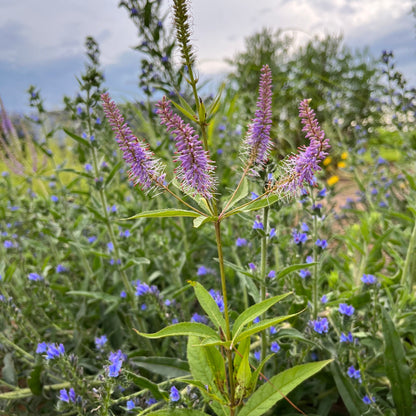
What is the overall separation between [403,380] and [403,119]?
87.2 inches

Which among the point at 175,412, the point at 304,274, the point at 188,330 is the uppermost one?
the point at 188,330

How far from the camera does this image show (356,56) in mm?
8141

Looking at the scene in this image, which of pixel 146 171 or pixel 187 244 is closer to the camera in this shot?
pixel 146 171

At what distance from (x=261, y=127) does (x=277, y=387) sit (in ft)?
2.62

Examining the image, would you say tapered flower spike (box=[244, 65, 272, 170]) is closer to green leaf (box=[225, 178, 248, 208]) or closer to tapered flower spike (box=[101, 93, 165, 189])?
green leaf (box=[225, 178, 248, 208])

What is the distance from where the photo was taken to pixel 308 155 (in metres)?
0.94

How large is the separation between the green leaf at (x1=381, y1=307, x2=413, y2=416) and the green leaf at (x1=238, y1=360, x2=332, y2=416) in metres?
0.58

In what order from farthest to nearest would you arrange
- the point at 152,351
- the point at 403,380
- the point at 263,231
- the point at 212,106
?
the point at 152,351 < the point at 403,380 < the point at 263,231 < the point at 212,106

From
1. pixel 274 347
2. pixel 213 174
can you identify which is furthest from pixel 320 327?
pixel 213 174

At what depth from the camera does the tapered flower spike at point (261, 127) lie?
100 centimetres

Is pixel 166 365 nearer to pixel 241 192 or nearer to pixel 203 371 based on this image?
pixel 203 371

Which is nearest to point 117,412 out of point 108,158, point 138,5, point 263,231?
point 263,231

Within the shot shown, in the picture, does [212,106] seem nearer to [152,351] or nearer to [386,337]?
[386,337]

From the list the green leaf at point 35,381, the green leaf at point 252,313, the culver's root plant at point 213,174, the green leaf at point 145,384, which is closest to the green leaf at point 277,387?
the culver's root plant at point 213,174
